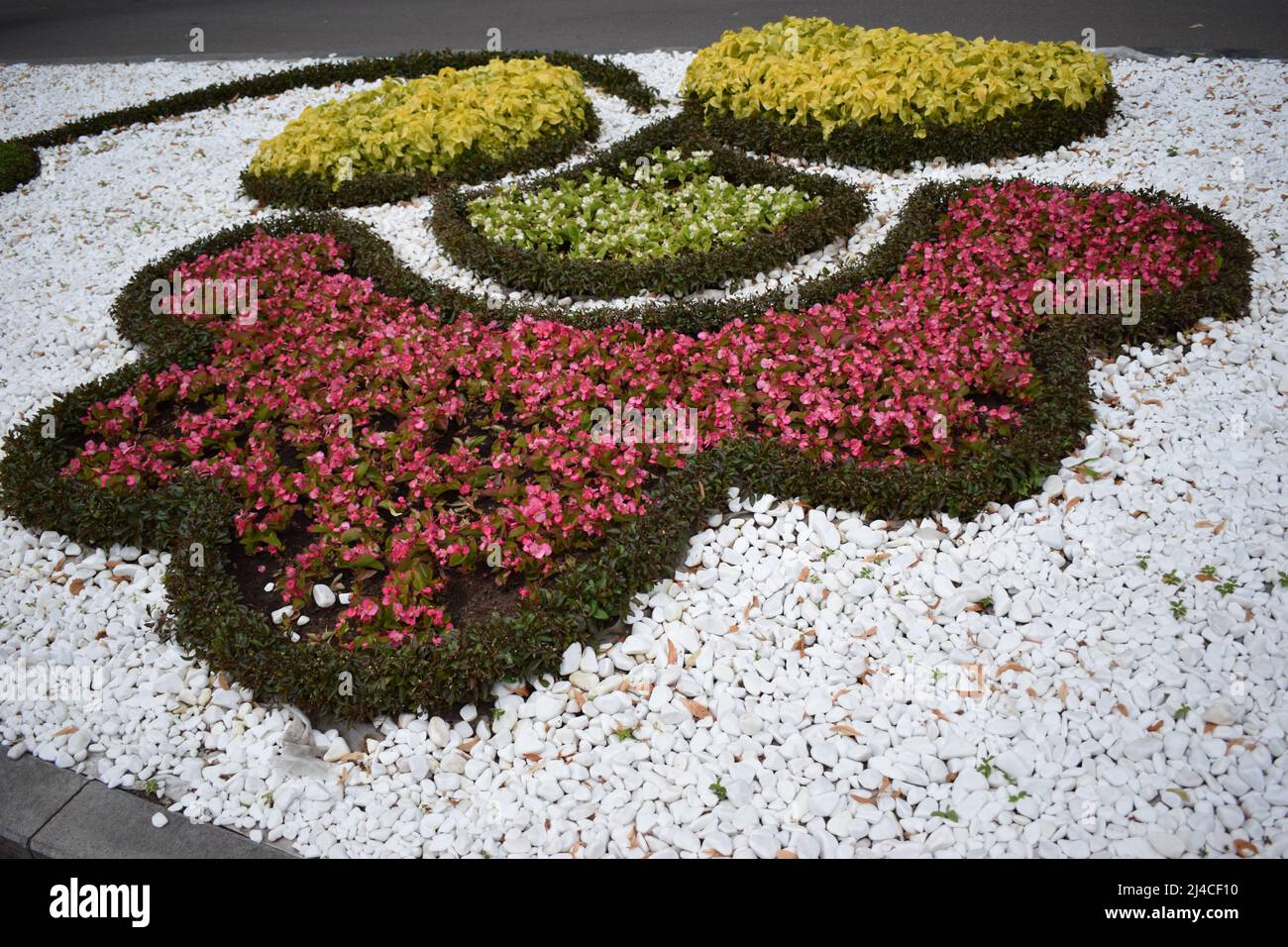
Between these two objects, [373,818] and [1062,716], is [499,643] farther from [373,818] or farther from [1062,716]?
[1062,716]

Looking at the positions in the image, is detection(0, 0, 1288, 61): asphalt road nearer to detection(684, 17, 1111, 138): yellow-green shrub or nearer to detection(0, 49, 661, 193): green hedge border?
detection(0, 49, 661, 193): green hedge border

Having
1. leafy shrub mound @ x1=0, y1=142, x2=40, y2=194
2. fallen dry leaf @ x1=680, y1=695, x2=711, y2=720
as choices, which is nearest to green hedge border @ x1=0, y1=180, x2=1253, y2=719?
fallen dry leaf @ x1=680, y1=695, x2=711, y2=720

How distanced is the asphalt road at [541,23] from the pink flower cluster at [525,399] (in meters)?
4.99

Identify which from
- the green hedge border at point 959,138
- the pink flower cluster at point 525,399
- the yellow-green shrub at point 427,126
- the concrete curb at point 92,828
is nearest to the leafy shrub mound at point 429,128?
the yellow-green shrub at point 427,126

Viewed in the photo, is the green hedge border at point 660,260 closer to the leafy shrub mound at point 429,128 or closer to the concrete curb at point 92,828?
the leafy shrub mound at point 429,128

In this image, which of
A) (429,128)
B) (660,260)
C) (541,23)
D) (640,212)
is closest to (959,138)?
(640,212)

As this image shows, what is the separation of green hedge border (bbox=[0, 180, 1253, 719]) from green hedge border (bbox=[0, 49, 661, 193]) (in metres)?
4.00

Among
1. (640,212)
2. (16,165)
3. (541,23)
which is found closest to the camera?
(640,212)

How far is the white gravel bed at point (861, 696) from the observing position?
123 inches

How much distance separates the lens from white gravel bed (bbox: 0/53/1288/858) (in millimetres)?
3133

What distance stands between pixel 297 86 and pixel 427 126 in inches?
134

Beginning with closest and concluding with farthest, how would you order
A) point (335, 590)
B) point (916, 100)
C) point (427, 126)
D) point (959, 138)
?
point (335, 590) → point (959, 138) → point (916, 100) → point (427, 126)

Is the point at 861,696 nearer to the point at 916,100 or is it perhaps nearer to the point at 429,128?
the point at 916,100

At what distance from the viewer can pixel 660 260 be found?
6.00 metres
